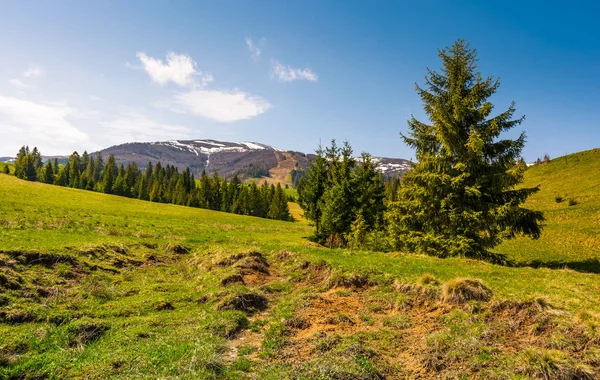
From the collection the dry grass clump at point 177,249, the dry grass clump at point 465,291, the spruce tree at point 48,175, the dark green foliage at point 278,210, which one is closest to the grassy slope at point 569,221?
the dry grass clump at point 465,291

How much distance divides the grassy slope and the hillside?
1367 cm

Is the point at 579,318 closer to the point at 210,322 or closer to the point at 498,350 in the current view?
the point at 498,350

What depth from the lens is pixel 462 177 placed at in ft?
69.6

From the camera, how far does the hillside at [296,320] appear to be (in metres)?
8.50

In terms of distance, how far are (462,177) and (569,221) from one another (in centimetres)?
2389

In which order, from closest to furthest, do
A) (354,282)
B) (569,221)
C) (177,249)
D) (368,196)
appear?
(354,282), (177,249), (569,221), (368,196)

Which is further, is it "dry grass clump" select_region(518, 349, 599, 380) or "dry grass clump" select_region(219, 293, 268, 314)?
"dry grass clump" select_region(219, 293, 268, 314)

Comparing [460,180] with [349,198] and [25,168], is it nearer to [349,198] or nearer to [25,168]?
[349,198]

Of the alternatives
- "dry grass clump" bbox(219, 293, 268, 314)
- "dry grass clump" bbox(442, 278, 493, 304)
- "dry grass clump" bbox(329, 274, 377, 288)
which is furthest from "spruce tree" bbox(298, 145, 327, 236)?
"dry grass clump" bbox(442, 278, 493, 304)

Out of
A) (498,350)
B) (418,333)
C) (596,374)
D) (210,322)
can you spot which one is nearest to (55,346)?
(210,322)

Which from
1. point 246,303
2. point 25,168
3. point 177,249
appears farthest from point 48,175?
point 246,303

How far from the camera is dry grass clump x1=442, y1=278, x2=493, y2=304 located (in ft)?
39.6

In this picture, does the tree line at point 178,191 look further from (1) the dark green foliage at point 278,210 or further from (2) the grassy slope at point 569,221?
(2) the grassy slope at point 569,221

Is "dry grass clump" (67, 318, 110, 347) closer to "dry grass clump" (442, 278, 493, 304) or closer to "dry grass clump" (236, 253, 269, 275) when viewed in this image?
"dry grass clump" (236, 253, 269, 275)
